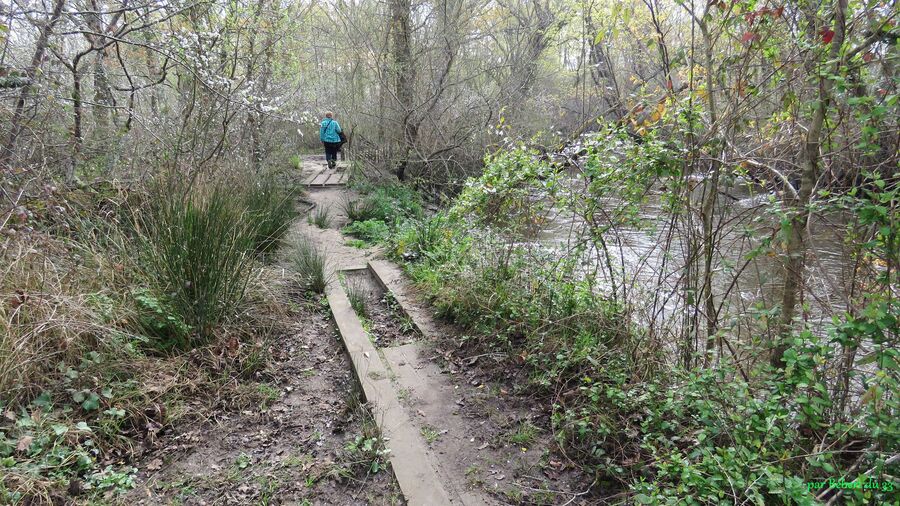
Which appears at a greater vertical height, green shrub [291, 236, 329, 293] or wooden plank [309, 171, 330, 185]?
wooden plank [309, 171, 330, 185]

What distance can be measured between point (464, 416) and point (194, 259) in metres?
2.37

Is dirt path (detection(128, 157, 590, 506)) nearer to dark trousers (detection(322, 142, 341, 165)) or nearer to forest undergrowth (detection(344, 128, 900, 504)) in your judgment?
forest undergrowth (detection(344, 128, 900, 504))

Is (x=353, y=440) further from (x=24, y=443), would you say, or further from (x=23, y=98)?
(x=23, y=98)

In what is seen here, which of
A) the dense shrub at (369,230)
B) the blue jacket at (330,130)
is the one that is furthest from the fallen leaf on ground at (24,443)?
the blue jacket at (330,130)

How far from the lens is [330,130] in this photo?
483 inches

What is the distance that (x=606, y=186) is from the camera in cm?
321

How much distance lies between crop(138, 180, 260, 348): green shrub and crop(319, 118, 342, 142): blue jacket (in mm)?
8560

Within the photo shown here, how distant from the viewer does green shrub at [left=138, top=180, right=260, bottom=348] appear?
363cm

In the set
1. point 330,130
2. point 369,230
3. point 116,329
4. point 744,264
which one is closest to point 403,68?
point 330,130

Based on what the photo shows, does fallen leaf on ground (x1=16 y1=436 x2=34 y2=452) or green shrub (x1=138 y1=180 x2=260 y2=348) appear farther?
green shrub (x1=138 y1=180 x2=260 y2=348)

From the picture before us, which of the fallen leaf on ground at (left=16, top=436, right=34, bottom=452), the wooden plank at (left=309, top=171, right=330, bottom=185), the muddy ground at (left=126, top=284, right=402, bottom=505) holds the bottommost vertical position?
the muddy ground at (left=126, top=284, right=402, bottom=505)

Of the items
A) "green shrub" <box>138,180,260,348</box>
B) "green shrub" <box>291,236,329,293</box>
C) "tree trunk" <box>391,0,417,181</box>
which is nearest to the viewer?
"green shrub" <box>138,180,260,348</box>

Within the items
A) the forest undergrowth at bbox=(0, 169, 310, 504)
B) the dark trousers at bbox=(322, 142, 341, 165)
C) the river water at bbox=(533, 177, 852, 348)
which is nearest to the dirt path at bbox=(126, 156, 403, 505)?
the forest undergrowth at bbox=(0, 169, 310, 504)

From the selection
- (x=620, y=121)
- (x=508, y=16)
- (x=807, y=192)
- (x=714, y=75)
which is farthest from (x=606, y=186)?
(x=508, y=16)
